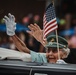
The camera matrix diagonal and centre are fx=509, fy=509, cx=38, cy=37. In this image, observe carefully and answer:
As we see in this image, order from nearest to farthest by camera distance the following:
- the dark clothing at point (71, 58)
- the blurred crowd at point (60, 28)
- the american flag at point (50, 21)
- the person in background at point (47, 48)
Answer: the person in background at point (47, 48)
the american flag at point (50, 21)
the dark clothing at point (71, 58)
the blurred crowd at point (60, 28)

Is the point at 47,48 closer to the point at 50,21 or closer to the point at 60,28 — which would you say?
the point at 50,21

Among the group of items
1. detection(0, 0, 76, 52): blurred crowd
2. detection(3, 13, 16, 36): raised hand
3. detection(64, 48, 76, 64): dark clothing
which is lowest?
detection(64, 48, 76, 64): dark clothing

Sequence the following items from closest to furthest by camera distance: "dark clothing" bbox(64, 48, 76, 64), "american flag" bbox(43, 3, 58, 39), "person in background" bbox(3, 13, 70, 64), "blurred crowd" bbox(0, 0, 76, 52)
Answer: "person in background" bbox(3, 13, 70, 64), "american flag" bbox(43, 3, 58, 39), "dark clothing" bbox(64, 48, 76, 64), "blurred crowd" bbox(0, 0, 76, 52)

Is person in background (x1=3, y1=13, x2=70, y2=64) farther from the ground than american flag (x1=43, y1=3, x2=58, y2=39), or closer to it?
closer to it

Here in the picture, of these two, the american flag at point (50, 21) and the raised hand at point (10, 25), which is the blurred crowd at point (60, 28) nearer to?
the american flag at point (50, 21)

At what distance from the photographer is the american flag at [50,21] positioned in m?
Answer: 6.60

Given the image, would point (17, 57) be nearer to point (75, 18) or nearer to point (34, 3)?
point (34, 3)

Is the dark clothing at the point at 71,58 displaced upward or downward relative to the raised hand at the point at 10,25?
downward

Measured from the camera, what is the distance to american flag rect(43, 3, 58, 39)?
6.60 meters

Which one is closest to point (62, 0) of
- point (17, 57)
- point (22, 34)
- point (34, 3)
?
point (34, 3)

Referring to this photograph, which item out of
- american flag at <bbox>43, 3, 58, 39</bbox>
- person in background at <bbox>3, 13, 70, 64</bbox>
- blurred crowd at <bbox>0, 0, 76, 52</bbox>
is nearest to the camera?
person in background at <bbox>3, 13, 70, 64</bbox>

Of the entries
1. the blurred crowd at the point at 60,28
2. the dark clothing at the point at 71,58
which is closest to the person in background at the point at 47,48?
the dark clothing at the point at 71,58

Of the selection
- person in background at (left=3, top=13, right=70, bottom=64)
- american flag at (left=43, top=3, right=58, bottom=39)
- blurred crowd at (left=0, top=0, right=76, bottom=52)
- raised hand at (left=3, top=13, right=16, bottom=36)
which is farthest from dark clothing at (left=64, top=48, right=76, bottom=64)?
blurred crowd at (left=0, top=0, right=76, bottom=52)

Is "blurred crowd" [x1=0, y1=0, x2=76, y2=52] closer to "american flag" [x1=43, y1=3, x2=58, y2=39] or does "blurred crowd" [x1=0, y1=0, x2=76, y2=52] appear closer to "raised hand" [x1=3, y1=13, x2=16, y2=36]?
"american flag" [x1=43, y1=3, x2=58, y2=39]
